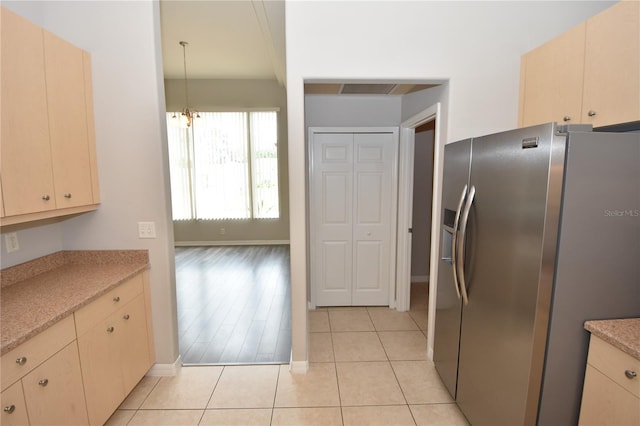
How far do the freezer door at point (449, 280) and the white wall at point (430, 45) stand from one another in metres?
0.50

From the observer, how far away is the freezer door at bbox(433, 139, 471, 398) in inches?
75.3

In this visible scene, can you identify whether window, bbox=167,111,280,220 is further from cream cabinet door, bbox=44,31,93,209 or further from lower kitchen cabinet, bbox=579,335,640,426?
lower kitchen cabinet, bbox=579,335,640,426

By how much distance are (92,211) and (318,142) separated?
212 centimetres

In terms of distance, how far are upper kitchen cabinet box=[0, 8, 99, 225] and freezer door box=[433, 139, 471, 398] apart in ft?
7.82

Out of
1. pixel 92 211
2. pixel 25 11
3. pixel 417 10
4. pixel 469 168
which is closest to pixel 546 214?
pixel 469 168

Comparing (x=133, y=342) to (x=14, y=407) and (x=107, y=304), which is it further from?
(x=14, y=407)

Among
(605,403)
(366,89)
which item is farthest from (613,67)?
(366,89)

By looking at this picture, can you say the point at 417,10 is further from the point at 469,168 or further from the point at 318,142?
the point at 318,142

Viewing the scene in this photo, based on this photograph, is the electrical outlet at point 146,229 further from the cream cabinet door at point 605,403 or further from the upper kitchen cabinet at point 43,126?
the cream cabinet door at point 605,403

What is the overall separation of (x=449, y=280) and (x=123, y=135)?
2.44 metres

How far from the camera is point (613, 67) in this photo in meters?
1.53

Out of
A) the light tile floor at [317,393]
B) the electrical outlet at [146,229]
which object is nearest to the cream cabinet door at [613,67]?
the light tile floor at [317,393]

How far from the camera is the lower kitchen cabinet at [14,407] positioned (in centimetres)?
122

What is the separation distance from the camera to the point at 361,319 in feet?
11.0
